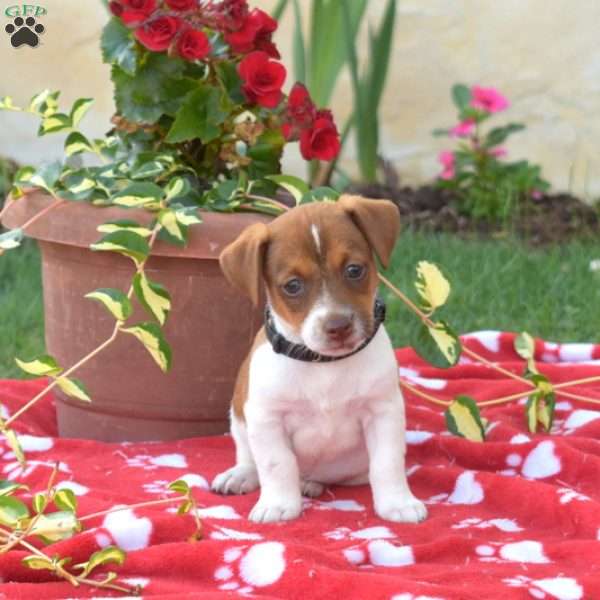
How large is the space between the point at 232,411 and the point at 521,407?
1.05 metres

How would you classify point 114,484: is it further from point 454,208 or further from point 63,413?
point 454,208

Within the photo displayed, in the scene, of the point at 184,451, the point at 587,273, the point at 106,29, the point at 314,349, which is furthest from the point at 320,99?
the point at 314,349

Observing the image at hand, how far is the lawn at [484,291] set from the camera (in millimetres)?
5031

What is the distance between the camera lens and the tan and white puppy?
9.52 ft

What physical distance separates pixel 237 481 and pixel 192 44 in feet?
4.12

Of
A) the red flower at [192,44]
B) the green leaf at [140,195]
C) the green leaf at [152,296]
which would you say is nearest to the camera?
the green leaf at [152,296]

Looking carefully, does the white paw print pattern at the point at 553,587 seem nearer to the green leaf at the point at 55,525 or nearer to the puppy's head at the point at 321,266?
the puppy's head at the point at 321,266

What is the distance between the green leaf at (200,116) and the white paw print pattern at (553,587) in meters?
1.70

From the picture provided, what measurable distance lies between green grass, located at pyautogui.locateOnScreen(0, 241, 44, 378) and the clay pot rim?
1.19 m

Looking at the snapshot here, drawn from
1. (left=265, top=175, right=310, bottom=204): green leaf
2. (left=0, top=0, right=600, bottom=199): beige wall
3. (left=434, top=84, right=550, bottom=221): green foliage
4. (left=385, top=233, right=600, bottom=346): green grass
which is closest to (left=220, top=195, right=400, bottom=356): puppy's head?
(left=265, top=175, right=310, bottom=204): green leaf

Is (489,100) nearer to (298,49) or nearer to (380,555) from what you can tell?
(298,49)

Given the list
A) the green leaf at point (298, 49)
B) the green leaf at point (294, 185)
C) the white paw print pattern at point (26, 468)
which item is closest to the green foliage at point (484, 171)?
the green leaf at point (298, 49)

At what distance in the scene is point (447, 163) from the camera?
6910mm

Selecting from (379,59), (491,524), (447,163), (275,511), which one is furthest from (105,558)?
(447,163)
